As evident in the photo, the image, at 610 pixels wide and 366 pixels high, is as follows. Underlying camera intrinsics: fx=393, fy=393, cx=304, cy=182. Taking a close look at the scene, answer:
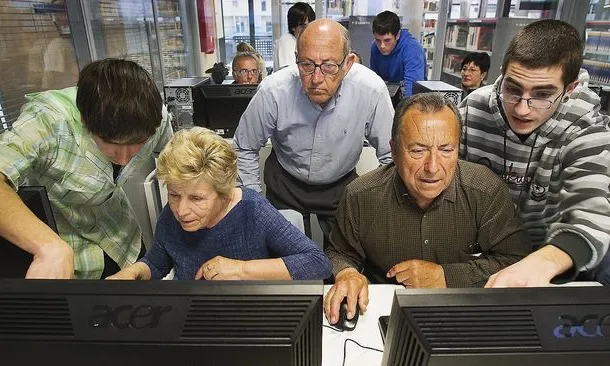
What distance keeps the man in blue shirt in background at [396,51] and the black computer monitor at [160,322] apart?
297 cm

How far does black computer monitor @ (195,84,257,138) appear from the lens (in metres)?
2.56

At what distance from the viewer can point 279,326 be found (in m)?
0.51

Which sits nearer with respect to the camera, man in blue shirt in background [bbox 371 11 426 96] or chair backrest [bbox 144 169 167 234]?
chair backrest [bbox 144 169 167 234]

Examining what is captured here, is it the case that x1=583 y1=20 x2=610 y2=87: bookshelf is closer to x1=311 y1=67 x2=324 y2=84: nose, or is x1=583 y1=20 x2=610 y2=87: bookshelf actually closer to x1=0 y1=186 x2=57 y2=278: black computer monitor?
x1=311 y1=67 x2=324 y2=84: nose

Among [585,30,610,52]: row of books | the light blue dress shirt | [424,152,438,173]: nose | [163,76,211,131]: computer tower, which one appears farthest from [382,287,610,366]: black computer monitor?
[585,30,610,52]: row of books

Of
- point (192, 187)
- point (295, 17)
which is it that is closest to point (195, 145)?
point (192, 187)

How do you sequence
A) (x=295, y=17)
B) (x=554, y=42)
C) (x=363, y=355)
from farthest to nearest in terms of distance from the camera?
(x=295, y=17)
(x=554, y=42)
(x=363, y=355)

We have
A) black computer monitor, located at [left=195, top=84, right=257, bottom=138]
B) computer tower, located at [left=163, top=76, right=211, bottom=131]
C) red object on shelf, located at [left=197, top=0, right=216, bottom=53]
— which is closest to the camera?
black computer monitor, located at [left=195, top=84, right=257, bottom=138]

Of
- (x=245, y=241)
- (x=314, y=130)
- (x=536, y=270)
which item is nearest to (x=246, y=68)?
(x=314, y=130)

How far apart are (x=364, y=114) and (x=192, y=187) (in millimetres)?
1023

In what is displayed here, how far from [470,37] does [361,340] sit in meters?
5.27

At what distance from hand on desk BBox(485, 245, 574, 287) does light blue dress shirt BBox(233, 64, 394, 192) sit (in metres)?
0.97

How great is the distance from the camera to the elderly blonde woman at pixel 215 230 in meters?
1.16

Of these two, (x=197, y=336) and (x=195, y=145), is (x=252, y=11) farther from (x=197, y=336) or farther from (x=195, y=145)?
(x=197, y=336)
